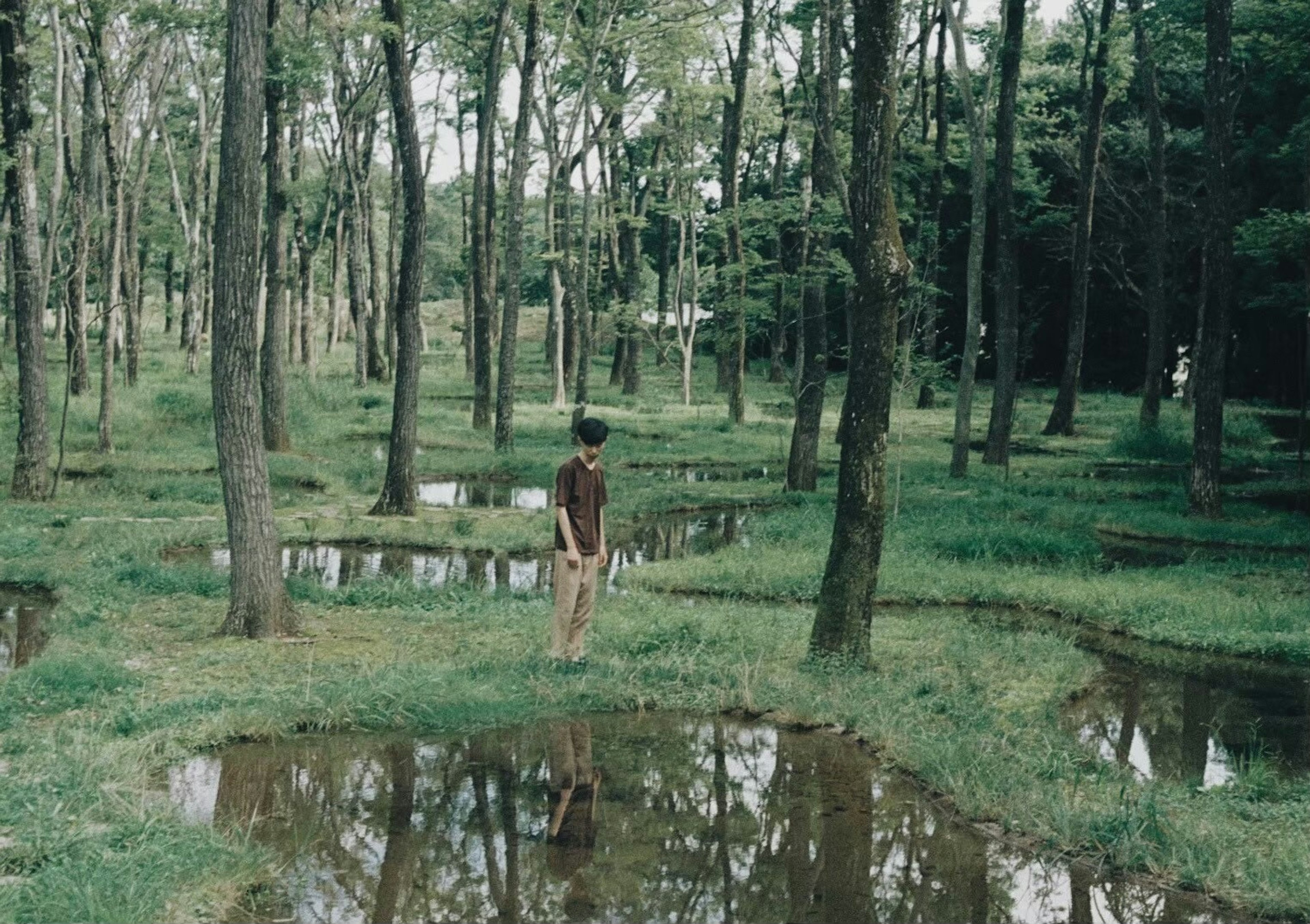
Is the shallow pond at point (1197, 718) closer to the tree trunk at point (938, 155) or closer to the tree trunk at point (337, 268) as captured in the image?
the tree trunk at point (938, 155)

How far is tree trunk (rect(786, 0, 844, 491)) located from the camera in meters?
19.0

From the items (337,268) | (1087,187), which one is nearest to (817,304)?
(1087,187)

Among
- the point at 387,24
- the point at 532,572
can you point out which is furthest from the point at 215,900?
the point at 387,24

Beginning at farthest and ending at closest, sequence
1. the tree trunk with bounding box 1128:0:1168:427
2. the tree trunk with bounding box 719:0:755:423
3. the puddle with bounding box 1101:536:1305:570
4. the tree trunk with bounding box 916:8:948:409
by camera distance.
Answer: the tree trunk with bounding box 916:8:948:409 < the tree trunk with bounding box 1128:0:1168:427 < the tree trunk with bounding box 719:0:755:423 < the puddle with bounding box 1101:536:1305:570

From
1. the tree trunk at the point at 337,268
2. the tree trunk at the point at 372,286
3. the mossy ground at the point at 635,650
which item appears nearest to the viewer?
the mossy ground at the point at 635,650

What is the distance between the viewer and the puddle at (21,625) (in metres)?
10.9

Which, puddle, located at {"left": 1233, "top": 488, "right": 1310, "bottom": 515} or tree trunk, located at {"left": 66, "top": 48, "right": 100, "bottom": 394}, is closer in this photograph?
puddle, located at {"left": 1233, "top": 488, "right": 1310, "bottom": 515}

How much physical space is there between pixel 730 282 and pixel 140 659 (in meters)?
23.6

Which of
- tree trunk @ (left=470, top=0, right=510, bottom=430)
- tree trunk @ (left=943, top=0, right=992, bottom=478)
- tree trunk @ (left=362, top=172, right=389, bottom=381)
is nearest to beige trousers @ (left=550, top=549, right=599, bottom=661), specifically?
tree trunk @ (left=943, top=0, right=992, bottom=478)

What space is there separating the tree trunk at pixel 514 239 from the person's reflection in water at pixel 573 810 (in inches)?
697

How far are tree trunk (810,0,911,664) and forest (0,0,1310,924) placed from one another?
0.04m

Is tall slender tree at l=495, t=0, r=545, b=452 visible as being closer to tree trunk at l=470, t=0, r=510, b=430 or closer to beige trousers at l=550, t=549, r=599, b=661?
tree trunk at l=470, t=0, r=510, b=430

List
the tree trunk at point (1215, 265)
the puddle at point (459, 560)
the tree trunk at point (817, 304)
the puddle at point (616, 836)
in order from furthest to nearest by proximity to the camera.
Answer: the tree trunk at point (817, 304)
the tree trunk at point (1215, 265)
the puddle at point (459, 560)
the puddle at point (616, 836)

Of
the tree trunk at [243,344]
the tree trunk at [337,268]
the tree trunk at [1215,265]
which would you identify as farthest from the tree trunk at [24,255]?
the tree trunk at [337,268]
